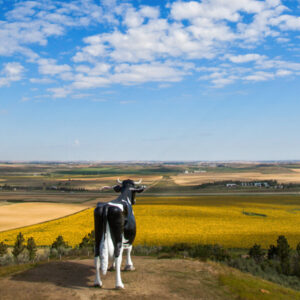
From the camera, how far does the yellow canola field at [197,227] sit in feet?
109

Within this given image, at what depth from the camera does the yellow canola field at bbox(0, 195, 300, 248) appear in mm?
33312

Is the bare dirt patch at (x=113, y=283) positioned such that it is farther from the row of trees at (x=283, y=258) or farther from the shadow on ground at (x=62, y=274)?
the row of trees at (x=283, y=258)

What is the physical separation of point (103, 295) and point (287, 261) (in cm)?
1362

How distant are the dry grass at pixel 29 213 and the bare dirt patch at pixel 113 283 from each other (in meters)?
30.4

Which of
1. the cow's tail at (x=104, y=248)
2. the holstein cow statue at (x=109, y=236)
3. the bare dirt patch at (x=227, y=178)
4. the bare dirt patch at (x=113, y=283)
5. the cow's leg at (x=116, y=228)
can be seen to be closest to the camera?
the bare dirt patch at (x=113, y=283)

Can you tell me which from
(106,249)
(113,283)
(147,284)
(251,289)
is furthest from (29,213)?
(251,289)

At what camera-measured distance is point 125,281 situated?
13531mm

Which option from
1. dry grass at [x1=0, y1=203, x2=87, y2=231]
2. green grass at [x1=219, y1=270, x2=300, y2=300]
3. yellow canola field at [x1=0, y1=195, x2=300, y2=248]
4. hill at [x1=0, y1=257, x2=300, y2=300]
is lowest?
dry grass at [x1=0, y1=203, x2=87, y2=231]

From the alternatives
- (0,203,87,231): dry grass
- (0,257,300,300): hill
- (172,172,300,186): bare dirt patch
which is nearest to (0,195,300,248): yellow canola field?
(0,203,87,231): dry grass

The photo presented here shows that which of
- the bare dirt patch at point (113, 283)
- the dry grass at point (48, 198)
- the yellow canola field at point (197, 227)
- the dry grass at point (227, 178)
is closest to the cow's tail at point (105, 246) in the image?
the bare dirt patch at point (113, 283)

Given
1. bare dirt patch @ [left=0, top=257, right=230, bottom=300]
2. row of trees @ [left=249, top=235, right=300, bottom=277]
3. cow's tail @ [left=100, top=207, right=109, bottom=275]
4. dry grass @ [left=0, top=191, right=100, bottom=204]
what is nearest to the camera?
bare dirt patch @ [left=0, top=257, right=230, bottom=300]

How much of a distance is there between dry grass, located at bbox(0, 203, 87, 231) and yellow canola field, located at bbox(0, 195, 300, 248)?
3.17 meters

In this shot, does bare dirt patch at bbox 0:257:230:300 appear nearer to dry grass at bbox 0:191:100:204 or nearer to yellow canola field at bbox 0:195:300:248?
yellow canola field at bbox 0:195:300:248

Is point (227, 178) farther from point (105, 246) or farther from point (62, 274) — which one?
point (105, 246)
